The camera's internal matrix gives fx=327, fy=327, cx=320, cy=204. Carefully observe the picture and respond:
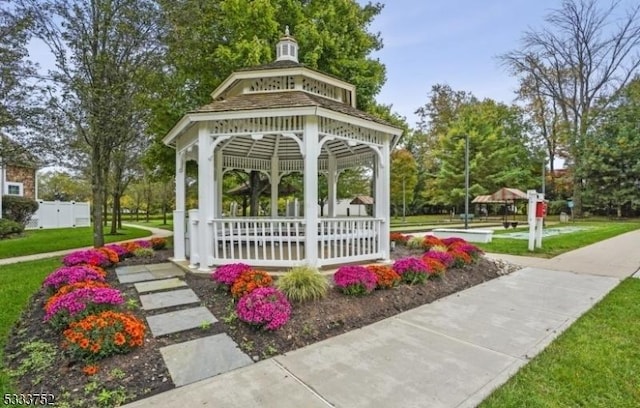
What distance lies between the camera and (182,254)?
296 inches

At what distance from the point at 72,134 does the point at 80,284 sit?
356 inches

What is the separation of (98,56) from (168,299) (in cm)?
845

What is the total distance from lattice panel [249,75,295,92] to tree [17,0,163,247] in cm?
459

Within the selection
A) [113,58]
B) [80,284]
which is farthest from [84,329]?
[113,58]

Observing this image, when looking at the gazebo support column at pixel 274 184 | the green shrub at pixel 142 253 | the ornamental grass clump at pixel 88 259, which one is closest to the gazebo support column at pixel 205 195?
the ornamental grass clump at pixel 88 259

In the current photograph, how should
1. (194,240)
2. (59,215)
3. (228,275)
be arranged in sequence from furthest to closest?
(59,215) → (194,240) → (228,275)

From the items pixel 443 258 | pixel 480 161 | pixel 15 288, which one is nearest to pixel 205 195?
pixel 15 288

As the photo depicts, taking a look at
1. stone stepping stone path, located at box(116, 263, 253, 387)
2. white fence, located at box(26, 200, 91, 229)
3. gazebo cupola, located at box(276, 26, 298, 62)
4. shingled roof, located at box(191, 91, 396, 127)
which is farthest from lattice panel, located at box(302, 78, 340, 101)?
white fence, located at box(26, 200, 91, 229)

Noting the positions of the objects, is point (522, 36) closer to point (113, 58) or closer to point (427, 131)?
point (427, 131)

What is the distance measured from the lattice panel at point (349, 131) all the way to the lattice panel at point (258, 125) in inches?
18.0

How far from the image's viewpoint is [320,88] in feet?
25.8

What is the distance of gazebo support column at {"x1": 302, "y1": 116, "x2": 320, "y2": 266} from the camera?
229 inches

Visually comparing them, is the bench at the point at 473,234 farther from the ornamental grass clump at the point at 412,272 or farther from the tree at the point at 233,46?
the ornamental grass clump at the point at 412,272

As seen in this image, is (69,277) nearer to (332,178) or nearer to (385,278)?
(385,278)
